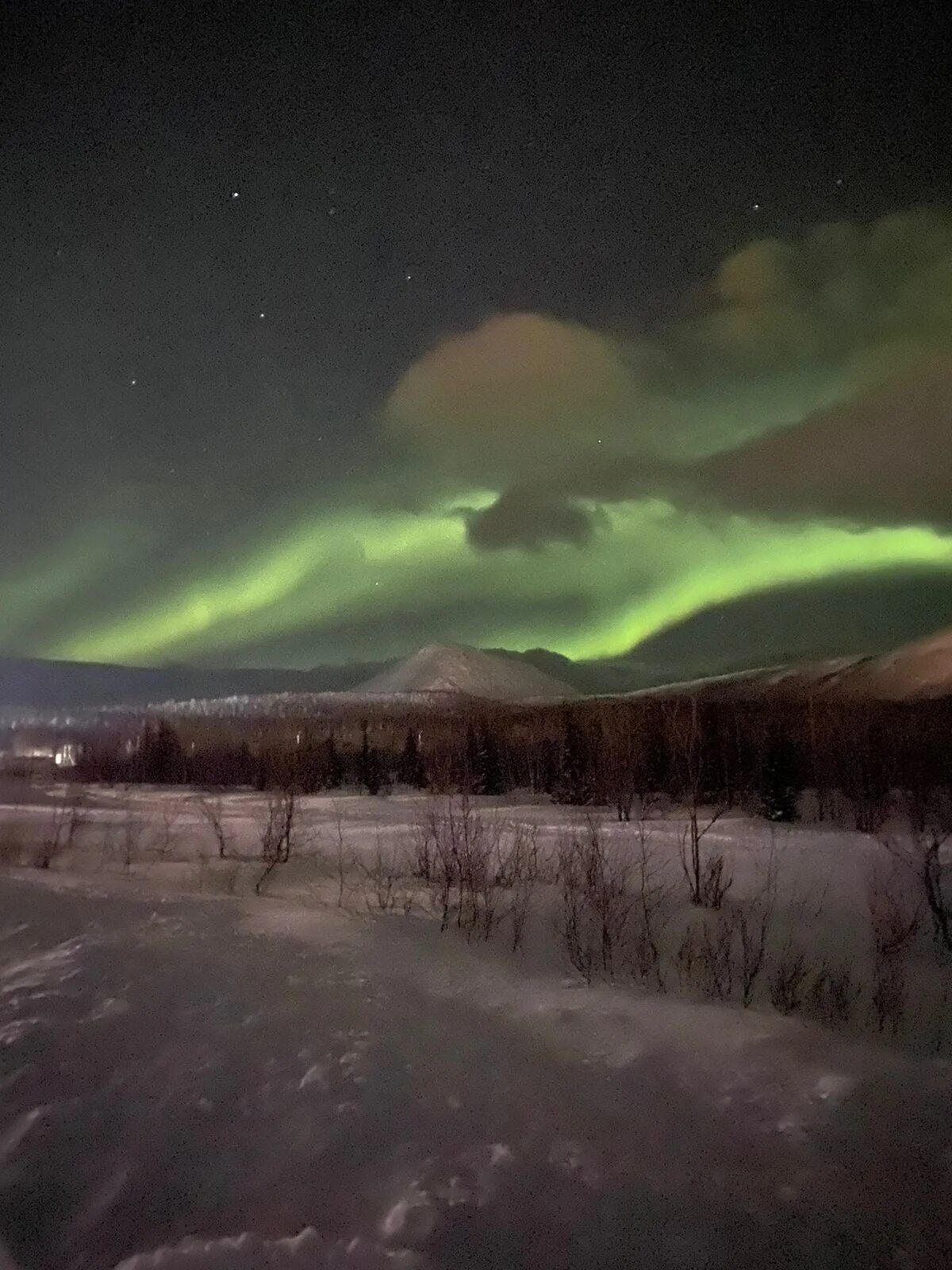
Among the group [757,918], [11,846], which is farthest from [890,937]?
[11,846]

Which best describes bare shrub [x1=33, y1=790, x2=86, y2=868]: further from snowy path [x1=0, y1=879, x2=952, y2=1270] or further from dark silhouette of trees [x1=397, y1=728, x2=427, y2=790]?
dark silhouette of trees [x1=397, y1=728, x2=427, y2=790]

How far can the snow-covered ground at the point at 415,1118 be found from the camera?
153 inches

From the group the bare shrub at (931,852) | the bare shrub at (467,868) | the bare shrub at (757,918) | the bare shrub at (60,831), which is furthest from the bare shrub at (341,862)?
the bare shrub at (931,852)

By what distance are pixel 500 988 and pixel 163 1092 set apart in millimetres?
3545

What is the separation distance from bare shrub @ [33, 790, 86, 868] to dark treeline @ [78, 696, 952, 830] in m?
4.14

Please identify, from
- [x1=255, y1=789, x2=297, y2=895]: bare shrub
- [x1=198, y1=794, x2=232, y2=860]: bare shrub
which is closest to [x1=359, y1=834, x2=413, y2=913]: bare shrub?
[x1=255, y1=789, x2=297, y2=895]: bare shrub

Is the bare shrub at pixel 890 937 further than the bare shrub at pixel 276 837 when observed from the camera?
No

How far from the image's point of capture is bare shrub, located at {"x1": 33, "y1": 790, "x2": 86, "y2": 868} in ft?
48.4

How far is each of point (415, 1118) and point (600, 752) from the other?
28.8 m

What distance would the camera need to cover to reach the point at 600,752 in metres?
33.1

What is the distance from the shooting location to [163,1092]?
4.86 meters

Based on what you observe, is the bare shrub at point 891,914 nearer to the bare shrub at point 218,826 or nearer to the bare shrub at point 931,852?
the bare shrub at point 931,852

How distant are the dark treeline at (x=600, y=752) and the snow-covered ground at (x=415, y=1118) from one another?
11546mm

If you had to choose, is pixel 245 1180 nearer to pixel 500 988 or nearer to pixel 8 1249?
pixel 8 1249
